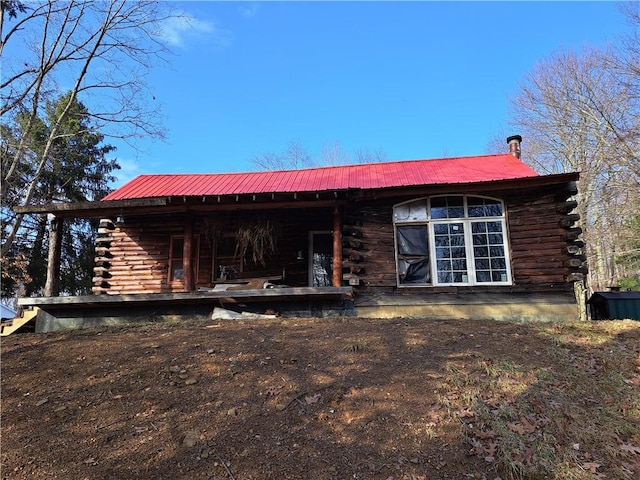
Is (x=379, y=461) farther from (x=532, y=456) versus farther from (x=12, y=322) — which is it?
(x=12, y=322)

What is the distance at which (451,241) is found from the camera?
10.4 metres

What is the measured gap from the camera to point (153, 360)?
6676 millimetres

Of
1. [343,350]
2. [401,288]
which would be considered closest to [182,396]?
[343,350]

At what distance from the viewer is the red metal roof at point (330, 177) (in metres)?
11.6

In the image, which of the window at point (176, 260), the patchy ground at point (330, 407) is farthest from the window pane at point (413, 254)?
the window at point (176, 260)

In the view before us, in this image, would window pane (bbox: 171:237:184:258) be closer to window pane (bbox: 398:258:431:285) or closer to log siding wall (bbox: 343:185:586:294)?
log siding wall (bbox: 343:185:586:294)

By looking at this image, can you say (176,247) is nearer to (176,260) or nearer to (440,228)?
(176,260)

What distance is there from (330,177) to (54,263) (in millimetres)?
8010

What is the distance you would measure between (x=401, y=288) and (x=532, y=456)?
20.2ft

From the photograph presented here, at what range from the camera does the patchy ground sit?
4125mm

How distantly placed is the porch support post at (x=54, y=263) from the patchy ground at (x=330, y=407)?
10.1 ft

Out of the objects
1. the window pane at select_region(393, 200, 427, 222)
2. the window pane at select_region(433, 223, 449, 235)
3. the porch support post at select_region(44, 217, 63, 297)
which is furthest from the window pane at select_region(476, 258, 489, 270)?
the porch support post at select_region(44, 217, 63, 297)

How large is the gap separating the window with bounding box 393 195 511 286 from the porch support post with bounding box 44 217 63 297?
8.72 m

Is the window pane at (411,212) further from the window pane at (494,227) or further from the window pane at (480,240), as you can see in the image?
the window pane at (494,227)
